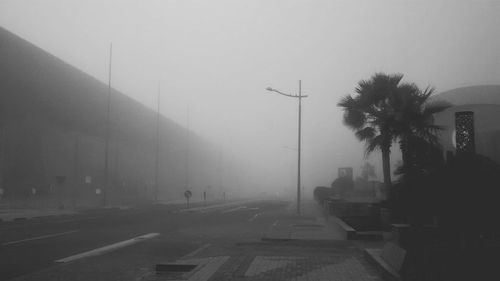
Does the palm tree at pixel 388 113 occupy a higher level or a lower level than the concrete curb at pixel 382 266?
higher

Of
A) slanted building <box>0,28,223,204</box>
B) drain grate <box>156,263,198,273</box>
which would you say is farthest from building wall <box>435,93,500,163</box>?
drain grate <box>156,263,198,273</box>

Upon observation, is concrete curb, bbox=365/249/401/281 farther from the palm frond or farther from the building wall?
the building wall

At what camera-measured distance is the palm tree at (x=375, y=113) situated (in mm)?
26453

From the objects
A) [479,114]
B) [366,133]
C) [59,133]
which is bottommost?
[366,133]

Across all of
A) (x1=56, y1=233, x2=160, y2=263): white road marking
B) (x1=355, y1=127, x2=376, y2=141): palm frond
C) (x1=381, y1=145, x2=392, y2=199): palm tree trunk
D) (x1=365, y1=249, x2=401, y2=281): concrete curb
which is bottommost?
(x1=56, y1=233, x2=160, y2=263): white road marking

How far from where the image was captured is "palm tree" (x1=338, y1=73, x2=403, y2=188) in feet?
86.8

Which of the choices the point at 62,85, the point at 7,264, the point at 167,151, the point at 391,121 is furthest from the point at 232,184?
the point at 7,264

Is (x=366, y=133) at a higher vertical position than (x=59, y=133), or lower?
lower

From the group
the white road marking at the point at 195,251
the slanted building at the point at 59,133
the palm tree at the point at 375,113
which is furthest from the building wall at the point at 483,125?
the white road marking at the point at 195,251

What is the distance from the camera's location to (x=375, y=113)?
27.3 meters

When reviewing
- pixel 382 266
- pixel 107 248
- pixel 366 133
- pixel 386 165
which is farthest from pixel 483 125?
pixel 382 266

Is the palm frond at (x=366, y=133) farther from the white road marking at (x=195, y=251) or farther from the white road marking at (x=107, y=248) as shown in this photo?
the white road marking at (x=195, y=251)

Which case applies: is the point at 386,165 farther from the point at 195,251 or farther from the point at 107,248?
the point at 107,248

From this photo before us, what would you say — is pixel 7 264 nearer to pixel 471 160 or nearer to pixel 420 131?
pixel 471 160
